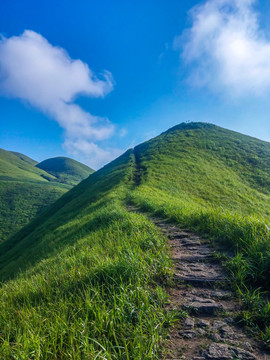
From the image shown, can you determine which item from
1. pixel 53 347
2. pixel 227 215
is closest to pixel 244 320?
pixel 53 347

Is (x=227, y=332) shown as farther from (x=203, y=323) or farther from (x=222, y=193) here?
(x=222, y=193)

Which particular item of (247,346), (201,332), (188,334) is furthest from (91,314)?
(247,346)

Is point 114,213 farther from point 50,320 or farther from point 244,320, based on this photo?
point 244,320

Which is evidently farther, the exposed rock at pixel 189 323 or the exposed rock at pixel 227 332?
the exposed rock at pixel 189 323

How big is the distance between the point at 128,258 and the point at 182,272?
4.48 feet

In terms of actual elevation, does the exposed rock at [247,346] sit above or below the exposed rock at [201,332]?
above

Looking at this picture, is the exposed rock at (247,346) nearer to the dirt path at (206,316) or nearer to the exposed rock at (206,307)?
the dirt path at (206,316)

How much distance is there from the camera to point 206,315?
10.3ft

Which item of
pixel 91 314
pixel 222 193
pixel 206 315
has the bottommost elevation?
pixel 91 314

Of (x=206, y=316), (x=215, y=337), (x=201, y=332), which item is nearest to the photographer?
(x=215, y=337)

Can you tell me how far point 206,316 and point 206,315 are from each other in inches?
0.8

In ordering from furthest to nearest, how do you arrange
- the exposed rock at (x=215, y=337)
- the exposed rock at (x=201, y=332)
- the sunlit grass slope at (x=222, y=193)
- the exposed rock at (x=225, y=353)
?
the sunlit grass slope at (x=222, y=193) < the exposed rock at (x=201, y=332) < the exposed rock at (x=215, y=337) < the exposed rock at (x=225, y=353)

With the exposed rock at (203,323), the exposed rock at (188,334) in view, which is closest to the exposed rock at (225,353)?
the exposed rock at (188,334)

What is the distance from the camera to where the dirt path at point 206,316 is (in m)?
2.48
